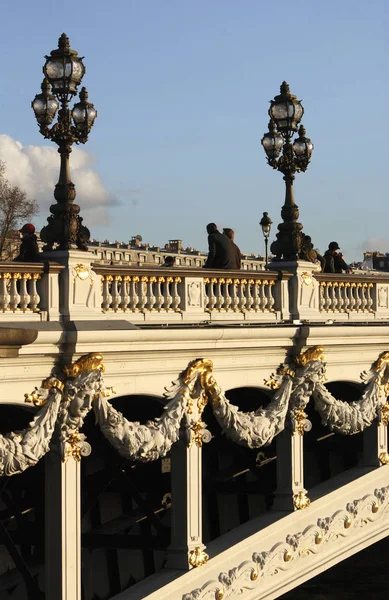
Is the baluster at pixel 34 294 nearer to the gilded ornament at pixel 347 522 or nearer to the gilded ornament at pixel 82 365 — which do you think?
the gilded ornament at pixel 82 365

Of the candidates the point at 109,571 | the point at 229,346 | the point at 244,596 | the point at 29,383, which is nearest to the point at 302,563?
the point at 244,596

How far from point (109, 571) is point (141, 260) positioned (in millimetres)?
18733

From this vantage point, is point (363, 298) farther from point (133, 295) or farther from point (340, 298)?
point (133, 295)

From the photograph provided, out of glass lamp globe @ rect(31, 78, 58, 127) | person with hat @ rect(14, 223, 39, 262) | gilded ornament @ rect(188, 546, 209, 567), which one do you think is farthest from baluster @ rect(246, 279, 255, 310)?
glass lamp globe @ rect(31, 78, 58, 127)

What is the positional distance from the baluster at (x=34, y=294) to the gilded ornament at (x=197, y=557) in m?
5.22

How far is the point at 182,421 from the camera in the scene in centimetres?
2164

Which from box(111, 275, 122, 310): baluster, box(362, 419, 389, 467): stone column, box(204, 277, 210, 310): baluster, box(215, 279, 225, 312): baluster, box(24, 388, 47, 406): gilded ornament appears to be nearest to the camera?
box(24, 388, 47, 406): gilded ornament

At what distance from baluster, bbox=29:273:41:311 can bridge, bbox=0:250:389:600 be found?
0.07ft

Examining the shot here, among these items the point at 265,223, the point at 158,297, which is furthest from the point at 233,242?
the point at 265,223

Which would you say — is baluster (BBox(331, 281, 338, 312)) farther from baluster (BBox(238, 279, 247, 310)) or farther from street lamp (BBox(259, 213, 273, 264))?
street lamp (BBox(259, 213, 273, 264))

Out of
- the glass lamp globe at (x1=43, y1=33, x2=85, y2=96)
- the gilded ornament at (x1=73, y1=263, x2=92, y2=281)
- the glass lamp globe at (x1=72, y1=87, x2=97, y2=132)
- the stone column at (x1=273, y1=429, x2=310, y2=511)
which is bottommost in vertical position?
the stone column at (x1=273, y1=429, x2=310, y2=511)

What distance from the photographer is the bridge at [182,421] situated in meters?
19.1

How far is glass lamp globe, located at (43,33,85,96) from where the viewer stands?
19.3 m

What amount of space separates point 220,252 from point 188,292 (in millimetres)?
1585
